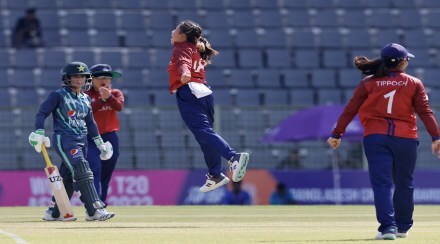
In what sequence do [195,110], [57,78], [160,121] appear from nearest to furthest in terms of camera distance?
[195,110], [160,121], [57,78]

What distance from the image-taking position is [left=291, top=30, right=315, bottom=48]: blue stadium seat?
2647 cm

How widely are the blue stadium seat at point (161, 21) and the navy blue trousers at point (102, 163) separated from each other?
11.3 metres

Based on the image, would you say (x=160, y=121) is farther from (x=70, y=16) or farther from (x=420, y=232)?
(x=420, y=232)

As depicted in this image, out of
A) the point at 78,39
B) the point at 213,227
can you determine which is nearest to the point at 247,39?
the point at 78,39

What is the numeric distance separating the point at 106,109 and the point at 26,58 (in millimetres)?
10028

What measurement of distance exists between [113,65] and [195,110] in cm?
1209

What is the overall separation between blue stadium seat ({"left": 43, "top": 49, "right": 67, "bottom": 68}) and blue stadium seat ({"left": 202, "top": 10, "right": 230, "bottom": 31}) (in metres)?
3.46

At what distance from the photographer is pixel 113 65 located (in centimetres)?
2480

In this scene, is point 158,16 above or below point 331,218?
above

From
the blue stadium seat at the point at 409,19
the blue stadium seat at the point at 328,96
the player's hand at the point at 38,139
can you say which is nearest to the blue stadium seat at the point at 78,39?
the blue stadium seat at the point at 328,96

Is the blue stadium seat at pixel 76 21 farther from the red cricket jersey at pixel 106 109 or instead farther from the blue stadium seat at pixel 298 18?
the red cricket jersey at pixel 106 109

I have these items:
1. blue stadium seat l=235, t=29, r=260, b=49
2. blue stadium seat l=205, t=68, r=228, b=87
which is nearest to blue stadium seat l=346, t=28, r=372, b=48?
blue stadium seat l=235, t=29, r=260, b=49

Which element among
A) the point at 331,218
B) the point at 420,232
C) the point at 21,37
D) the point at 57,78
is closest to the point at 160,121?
the point at 57,78

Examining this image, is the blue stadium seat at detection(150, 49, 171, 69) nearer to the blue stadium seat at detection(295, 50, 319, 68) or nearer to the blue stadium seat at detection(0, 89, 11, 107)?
the blue stadium seat at detection(295, 50, 319, 68)
